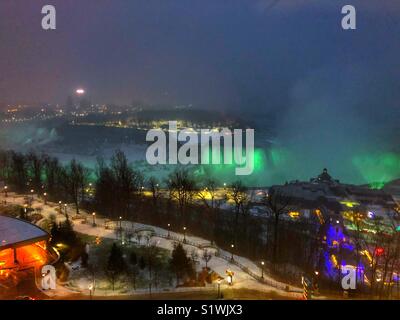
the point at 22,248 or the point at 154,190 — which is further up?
the point at 154,190

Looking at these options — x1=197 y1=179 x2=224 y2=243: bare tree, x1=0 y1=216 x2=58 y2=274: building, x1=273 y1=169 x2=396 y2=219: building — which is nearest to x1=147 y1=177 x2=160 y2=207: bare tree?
x1=197 y1=179 x2=224 y2=243: bare tree

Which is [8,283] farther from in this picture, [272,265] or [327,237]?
[327,237]

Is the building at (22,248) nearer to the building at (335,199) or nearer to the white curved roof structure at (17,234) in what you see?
the white curved roof structure at (17,234)

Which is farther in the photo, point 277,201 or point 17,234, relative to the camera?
point 277,201

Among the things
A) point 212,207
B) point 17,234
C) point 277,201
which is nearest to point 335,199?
point 277,201

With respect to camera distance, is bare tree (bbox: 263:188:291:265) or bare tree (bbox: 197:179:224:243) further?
bare tree (bbox: 263:188:291:265)

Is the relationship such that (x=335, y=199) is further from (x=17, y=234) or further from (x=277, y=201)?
(x=17, y=234)

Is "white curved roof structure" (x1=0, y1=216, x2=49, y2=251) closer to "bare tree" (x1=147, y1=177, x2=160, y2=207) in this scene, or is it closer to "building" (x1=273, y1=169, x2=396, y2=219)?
"bare tree" (x1=147, y1=177, x2=160, y2=207)
